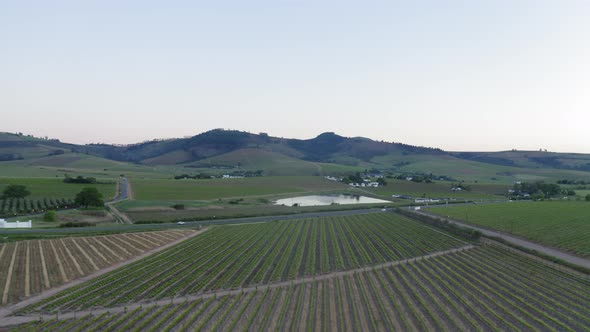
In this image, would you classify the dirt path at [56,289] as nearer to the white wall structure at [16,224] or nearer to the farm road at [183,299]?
the farm road at [183,299]

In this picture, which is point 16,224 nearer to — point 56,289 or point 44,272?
point 44,272

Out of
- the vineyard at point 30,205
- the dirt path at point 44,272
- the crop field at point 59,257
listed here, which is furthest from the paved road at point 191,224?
the vineyard at point 30,205

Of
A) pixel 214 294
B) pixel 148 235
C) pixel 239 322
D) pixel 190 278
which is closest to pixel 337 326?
pixel 239 322

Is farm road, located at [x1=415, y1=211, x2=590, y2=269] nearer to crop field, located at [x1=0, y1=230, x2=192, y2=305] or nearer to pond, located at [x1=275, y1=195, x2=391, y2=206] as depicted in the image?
crop field, located at [x1=0, y1=230, x2=192, y2=305]

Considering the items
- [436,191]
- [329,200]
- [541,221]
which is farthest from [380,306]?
[436,191]

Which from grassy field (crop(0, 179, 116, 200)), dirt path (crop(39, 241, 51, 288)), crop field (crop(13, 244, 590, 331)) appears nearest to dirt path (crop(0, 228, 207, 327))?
dirt path (crop(39, 241, 51, 288))

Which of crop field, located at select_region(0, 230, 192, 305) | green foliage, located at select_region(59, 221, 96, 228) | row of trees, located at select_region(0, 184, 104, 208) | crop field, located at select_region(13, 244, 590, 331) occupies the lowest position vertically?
crop field, located at select_region(13, 244, 590, 331)
